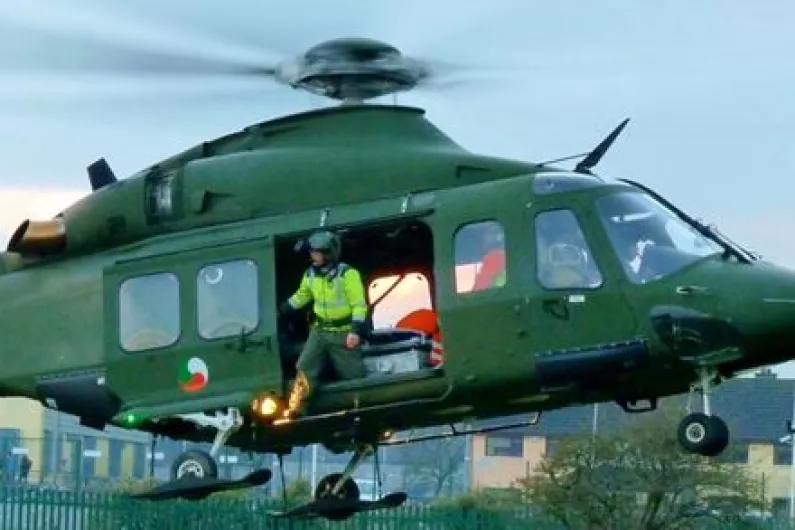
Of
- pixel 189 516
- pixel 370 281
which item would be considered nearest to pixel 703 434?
pixel 370 281

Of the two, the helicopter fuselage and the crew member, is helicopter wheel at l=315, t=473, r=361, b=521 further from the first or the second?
the crew member

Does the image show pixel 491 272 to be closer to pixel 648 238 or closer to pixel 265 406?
pixel 648 238

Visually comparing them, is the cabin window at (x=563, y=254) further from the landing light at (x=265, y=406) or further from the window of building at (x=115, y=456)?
the window of building at (x=115, y=456)

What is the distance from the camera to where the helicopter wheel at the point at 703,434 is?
45.2 feet

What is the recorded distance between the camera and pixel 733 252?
14.1 meters

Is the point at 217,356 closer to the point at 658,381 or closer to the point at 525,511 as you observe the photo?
the point at 658,381

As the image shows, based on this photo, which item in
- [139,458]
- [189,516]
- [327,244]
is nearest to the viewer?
[327,244]

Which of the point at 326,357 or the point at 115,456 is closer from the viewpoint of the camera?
the point at 326,357

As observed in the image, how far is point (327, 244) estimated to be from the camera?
14562mm

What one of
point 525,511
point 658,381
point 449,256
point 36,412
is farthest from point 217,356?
point 36,412

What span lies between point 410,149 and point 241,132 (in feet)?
5.25

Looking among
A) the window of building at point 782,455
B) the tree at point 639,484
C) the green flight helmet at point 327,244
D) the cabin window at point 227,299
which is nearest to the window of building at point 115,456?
the window of building at point 782,455

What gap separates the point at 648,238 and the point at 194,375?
3.66 metres

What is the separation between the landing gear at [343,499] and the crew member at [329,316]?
1.35 meters
